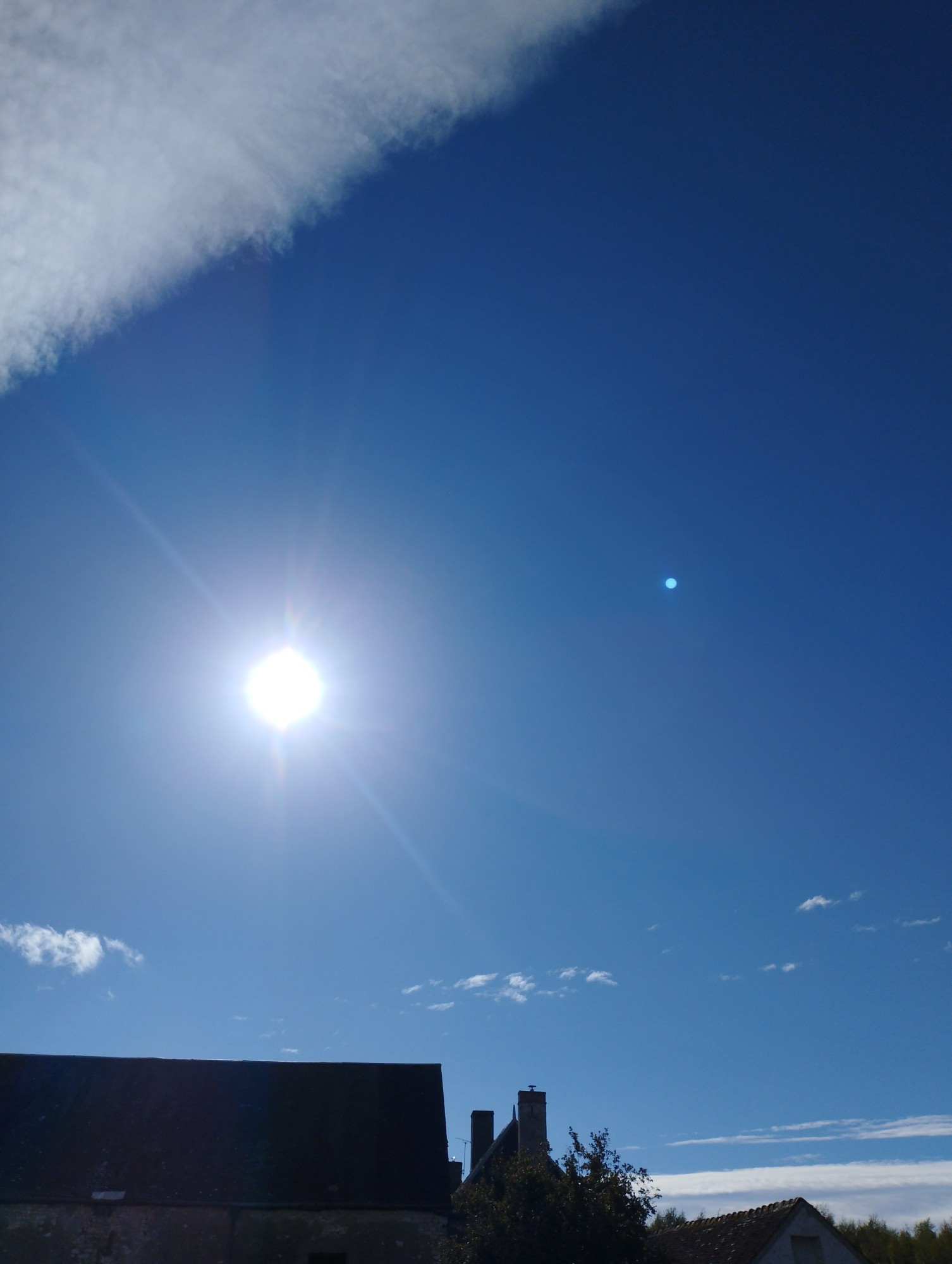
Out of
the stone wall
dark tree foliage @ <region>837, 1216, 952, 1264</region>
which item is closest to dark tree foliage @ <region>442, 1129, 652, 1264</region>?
the stone wall

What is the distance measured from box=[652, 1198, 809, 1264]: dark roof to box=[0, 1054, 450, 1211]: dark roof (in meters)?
7.00

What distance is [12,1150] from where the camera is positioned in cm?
2347

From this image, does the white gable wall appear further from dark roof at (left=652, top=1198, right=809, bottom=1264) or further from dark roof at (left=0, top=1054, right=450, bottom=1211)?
dark roof at (left=0, top=1054, right=450, bottom=1211)

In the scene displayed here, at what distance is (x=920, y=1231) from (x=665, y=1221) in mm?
14059

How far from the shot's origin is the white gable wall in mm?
23406

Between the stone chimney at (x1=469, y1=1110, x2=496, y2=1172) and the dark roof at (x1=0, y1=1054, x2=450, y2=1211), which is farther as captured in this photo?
the stone chimney at (x1=469, y1=1110, x2=496, y2=1172)

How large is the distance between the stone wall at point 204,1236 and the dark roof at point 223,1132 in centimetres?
27

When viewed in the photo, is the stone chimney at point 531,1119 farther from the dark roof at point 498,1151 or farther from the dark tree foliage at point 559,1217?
the dark tree foliage at point 559,1217

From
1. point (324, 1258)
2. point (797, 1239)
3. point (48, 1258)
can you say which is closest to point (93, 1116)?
point (48, 1258)

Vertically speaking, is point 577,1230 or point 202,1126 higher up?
point 202,1126

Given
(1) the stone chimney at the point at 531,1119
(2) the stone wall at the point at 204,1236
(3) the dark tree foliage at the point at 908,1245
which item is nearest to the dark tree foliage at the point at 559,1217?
(2) the stone wall at the point at 204,1236

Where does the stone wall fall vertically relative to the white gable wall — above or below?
above

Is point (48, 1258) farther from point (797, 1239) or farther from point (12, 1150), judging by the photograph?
point (797, 1239)

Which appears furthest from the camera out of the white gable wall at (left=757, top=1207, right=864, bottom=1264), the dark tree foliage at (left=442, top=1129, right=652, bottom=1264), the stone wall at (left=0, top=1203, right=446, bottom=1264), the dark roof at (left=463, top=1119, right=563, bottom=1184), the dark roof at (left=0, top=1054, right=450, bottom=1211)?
the dark roof at (left=463, top=1119, right=563, bottom=1184)
